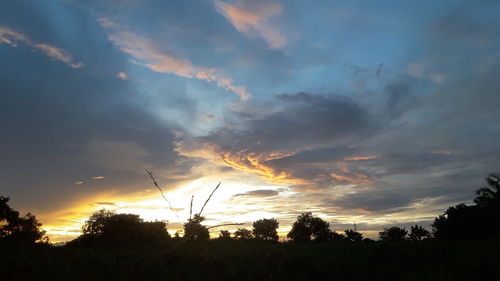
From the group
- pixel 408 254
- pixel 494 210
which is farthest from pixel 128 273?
pixel 494 210

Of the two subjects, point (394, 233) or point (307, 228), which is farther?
point (307, 228)

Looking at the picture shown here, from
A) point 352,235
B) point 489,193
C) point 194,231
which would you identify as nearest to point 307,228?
point 352,235

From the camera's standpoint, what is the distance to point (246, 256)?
24484 millimetres

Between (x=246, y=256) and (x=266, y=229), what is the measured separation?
264ft

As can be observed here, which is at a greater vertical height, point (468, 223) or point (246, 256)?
point (468, 223)

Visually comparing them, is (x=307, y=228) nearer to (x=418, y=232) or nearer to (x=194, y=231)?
(x=418, y=232)

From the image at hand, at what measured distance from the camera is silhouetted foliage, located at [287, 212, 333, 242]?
279ft

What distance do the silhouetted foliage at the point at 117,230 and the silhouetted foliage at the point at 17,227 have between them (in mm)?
9896

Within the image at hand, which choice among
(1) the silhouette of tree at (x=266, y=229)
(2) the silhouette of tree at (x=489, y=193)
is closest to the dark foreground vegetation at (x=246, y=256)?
(2) the silhouette of tree at (x=489, y=193)

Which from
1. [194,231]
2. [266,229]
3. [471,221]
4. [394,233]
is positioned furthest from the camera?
[266,229]

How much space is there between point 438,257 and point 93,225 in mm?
55986

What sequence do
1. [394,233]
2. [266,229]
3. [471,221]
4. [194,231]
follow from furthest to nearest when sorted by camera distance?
[266,229] → [394,233] → [471,221] → [194,231]

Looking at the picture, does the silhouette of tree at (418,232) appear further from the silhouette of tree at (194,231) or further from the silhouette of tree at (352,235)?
the silhouette of tree at (194,231)

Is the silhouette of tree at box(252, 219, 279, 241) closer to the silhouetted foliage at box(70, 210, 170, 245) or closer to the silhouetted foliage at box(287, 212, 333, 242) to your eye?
the silhouetted foliage at box(287, 212, 333, 242)
